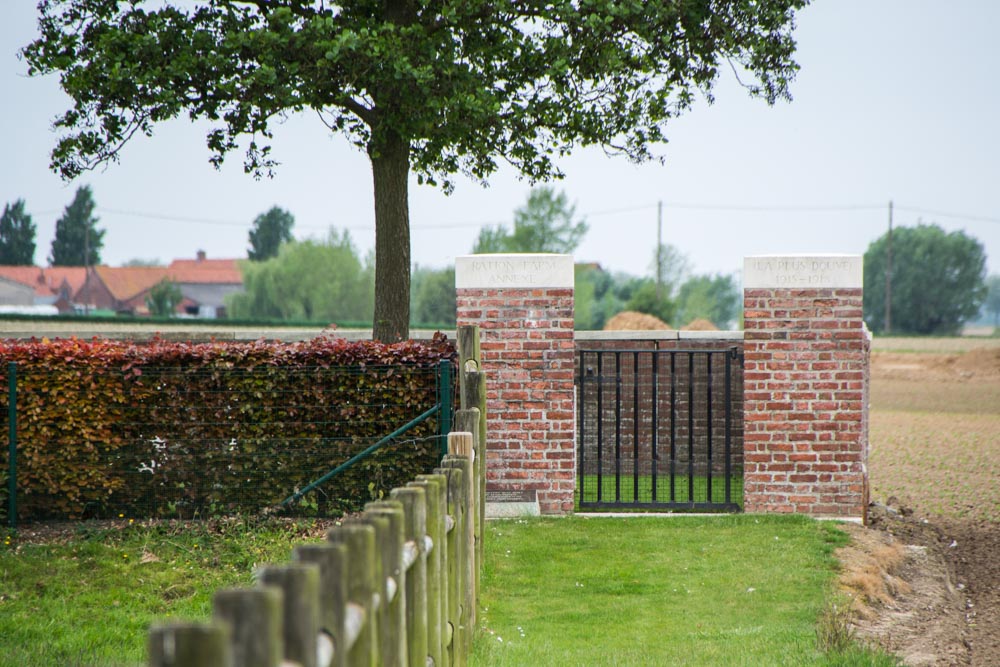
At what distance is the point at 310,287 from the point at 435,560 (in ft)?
237

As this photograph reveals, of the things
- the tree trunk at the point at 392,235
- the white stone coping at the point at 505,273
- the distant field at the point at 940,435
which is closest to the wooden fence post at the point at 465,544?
the white stone coping at the point at 505,273

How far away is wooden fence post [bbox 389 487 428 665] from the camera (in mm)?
3629

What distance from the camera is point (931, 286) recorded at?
228 ft

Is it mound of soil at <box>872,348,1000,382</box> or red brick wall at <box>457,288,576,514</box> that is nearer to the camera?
red brick wall at <box>457,288,576,514</box>

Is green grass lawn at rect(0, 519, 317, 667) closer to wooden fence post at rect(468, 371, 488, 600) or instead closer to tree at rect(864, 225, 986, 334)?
wooden fence post at rect(468, 371, 488, 600)

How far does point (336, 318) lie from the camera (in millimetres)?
74438

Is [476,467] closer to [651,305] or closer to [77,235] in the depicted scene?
[651,305]

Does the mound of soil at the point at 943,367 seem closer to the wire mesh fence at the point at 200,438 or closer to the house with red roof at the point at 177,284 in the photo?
the wire mesh fence at the point at 200,438

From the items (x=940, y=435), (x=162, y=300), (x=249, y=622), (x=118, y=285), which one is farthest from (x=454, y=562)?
(x=118, y=285)

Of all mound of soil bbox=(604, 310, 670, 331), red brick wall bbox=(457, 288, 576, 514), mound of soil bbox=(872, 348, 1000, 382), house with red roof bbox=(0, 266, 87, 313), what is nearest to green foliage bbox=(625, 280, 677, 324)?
mound of soil bbox=(872, 348, 1000, 382)

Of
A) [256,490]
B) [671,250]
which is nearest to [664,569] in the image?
[256,490]

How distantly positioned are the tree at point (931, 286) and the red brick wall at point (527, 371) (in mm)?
62933

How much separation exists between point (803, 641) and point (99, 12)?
10832mm

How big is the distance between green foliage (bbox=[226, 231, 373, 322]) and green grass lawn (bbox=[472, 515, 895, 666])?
66566 millimetres
